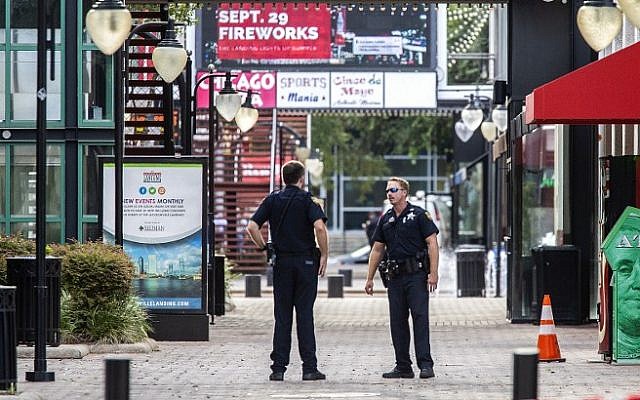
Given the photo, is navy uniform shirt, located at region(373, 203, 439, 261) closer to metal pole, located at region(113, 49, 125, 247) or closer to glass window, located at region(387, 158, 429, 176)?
metal pole, located at region(113, 49, 125, 247)

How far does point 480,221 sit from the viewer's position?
2031 inches

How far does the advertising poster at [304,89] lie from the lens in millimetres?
41688

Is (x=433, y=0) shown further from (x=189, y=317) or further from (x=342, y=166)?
Result: (x=342, y=166)

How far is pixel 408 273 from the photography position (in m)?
14.6

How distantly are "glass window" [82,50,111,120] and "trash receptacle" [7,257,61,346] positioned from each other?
528 cm

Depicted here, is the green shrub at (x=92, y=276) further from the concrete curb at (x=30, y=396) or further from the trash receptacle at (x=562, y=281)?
the trash receptacle at (x=562, y=281)

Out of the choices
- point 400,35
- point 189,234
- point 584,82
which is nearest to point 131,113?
point 189,234

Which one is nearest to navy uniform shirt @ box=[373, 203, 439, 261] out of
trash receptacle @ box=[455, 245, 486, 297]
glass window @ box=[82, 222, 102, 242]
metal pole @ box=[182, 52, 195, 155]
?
glass window @ box=[82, 222, 102, 242]

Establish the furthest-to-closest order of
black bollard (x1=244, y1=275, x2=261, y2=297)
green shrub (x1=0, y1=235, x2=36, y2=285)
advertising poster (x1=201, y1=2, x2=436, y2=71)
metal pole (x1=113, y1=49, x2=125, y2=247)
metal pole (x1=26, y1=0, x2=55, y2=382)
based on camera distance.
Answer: advertising poster (x1=201, y1=2, x2=436, y2=71) → black bollard (x1=244, y1=275, x2=261, y2=297) → metal pole (x1=113, y1=49, x2=125, y2=247) → green shrub (x1=0, y1=235, x2=36, y2=285) → metal pole (x1=26, y1=0, x2=55, y2=382)

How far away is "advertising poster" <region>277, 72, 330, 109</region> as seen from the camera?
41688 mm

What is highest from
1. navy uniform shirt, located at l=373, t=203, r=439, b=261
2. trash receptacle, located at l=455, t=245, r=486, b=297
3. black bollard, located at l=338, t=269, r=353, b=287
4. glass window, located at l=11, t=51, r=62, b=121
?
glass window, located at l=11, t=51, r=62, b=121

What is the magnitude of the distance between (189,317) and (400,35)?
23.8 m

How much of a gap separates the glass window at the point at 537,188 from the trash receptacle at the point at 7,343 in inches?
466

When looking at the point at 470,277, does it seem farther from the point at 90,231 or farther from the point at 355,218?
the point at 355,218
